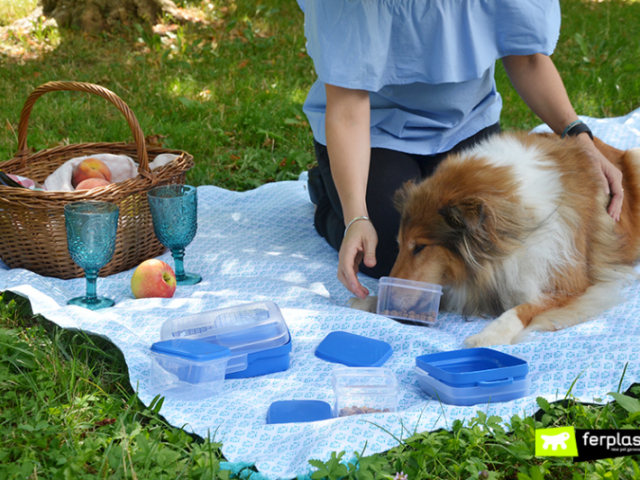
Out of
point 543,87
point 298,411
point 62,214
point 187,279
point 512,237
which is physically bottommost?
A: point 187,279

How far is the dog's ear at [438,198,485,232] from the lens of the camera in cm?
218

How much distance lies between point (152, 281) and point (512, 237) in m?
1.49

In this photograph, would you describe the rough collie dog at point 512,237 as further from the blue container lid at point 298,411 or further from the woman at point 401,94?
the blue container lid at point 298,411

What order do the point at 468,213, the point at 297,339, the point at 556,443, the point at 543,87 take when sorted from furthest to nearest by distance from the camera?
the point at 543,87 < the point at 297,339 < the point at 468,213 < the point at 556,443

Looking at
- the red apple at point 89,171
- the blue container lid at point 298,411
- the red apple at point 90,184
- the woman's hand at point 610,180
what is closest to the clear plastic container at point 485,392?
the blue container lid at point 298,411

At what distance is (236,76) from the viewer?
591cm

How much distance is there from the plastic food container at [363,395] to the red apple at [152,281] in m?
1.04

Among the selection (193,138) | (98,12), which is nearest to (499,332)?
(193,138)

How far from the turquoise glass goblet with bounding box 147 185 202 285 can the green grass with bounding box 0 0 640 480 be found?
0.66m

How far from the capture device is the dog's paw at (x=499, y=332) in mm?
2223

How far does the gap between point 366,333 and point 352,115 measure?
939 millimetres

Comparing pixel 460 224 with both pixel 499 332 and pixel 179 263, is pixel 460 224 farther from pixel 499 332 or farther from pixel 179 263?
pixel 179 263

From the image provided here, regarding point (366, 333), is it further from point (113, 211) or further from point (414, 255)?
point (113, 211)

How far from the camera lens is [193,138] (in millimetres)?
4480
